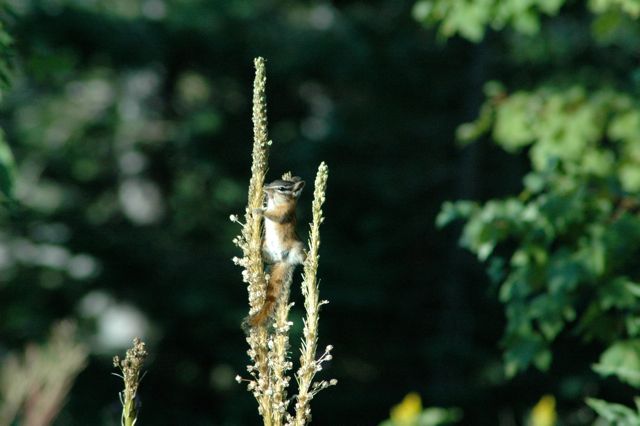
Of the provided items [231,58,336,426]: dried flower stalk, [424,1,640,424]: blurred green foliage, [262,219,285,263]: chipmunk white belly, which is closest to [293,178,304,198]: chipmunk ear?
[262,219,285,263]: chipmunk white belly

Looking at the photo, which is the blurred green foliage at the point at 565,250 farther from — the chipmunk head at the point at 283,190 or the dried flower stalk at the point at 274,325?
the dried flower stalk at the point at 274,325

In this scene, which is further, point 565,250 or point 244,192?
point 244,192

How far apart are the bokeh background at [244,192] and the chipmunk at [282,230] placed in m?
7.31

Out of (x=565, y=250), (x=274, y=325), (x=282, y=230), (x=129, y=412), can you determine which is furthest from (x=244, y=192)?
(x=129, y=412)

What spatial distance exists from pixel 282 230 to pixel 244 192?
9.38 meters

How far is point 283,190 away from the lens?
266 centimetres

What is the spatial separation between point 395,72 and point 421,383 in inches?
160

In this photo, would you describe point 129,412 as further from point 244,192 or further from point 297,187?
point 244,192

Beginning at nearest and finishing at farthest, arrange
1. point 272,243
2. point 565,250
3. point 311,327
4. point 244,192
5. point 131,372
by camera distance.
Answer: point 131,372 < point 311,327 < point 272,243 < point 565,250 < point 244,192

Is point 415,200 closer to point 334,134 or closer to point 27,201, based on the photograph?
point 334,134

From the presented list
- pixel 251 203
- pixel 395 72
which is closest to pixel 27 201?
pixel 395 72

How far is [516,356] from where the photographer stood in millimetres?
3955

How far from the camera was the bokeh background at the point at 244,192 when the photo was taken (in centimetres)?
1086

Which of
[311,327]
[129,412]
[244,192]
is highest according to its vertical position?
[244,192]
